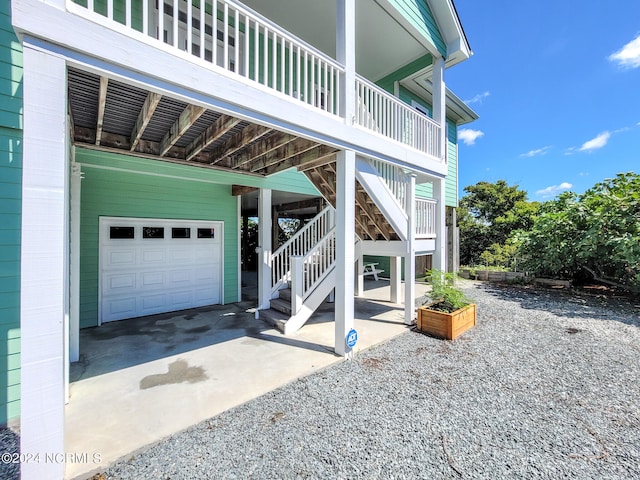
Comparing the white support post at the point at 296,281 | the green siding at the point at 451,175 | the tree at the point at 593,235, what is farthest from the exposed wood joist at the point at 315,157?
the tree at the point at 593,235

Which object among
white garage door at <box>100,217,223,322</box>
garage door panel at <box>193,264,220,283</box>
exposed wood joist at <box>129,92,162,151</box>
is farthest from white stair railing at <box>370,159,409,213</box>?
garage door panel at <box>193,264,220,283</box>

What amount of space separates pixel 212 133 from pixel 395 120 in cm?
299

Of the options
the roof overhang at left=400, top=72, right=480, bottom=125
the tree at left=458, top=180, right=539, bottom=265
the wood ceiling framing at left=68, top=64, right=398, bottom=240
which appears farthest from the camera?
the tree at left=458, top=180, right=539, bottom=265

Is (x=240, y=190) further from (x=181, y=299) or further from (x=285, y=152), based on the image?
(x=181, y=299)

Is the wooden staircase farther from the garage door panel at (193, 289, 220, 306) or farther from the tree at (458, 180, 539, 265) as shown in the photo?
the tree at (458, 180, 539, 265)

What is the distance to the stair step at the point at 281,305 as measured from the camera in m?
4.94

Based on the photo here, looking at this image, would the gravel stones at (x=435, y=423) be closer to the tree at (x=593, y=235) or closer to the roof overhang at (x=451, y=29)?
the tree at (x=593, y=235)

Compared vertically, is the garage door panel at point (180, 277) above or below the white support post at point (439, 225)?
below

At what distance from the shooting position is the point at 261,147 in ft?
14.0

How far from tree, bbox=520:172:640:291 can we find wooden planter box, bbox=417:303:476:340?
14.7 ft

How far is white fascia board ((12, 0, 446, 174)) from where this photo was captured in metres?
1.77

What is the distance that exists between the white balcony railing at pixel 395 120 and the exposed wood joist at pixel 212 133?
5.82ft

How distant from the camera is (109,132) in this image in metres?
4.05

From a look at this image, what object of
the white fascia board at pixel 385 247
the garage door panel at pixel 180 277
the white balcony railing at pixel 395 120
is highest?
the white balcony railing at pixel 395 120
